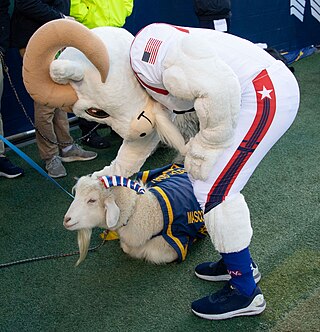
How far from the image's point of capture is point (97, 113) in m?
1.87

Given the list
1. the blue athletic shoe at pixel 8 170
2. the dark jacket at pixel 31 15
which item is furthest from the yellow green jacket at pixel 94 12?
the blue athletic shoe at pixel 8 170

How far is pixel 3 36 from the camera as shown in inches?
127

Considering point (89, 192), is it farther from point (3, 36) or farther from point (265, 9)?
point (265, 9)

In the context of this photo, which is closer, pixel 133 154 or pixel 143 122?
pixel 143 122

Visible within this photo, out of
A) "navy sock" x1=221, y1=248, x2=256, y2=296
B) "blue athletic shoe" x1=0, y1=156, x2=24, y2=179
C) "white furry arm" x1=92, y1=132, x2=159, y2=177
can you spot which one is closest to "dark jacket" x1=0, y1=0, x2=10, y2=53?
"blue athletic shoe" x1=0, y1=156, x2=24, y2=179

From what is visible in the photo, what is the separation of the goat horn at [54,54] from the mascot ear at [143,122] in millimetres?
190

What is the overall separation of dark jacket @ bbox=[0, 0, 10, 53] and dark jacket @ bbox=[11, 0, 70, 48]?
0.06m

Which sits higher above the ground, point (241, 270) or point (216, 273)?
point (241, 270)

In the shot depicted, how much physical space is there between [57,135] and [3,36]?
2.57 feet

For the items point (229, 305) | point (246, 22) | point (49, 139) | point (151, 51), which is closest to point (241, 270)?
point (229, 305)

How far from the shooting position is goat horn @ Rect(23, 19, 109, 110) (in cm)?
167

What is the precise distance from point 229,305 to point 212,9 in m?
2.80

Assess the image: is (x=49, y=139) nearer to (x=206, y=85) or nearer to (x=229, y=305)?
(x=229, y=305)

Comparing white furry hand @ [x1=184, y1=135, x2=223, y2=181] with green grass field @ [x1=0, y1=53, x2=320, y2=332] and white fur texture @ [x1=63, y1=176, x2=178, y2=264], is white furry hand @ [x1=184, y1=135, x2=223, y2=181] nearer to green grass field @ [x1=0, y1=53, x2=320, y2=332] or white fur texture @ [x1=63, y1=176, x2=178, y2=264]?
white fur texture @ [x1=63, y1=176, x2=178, y2=264]
